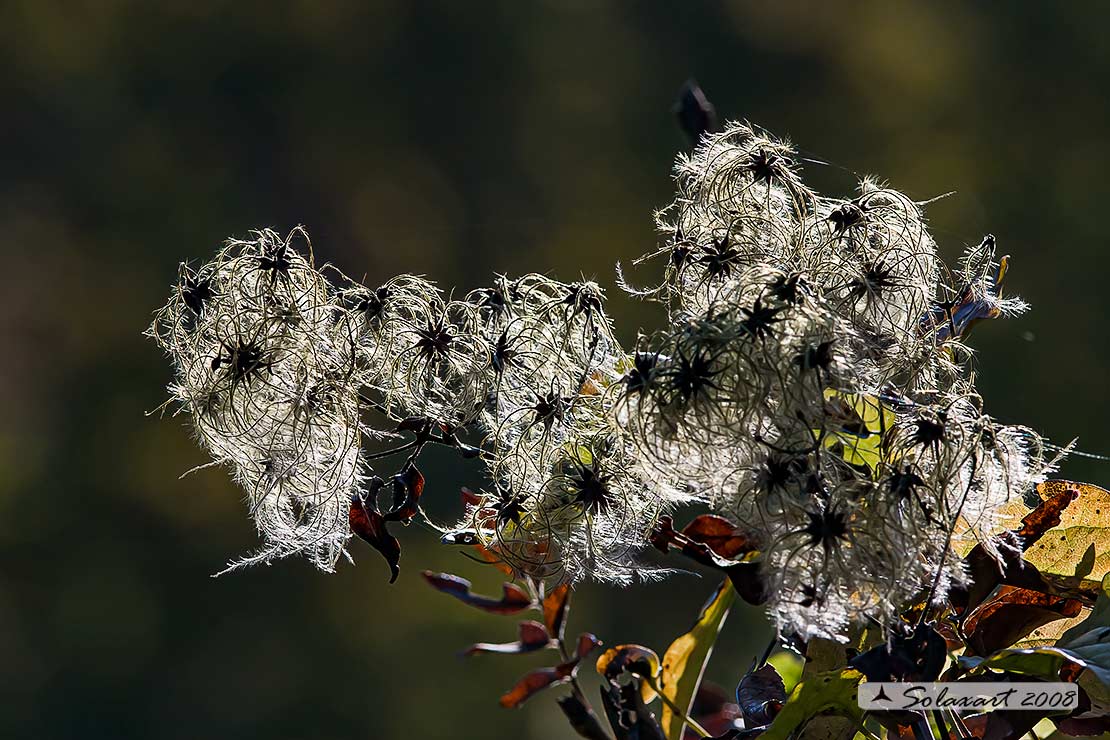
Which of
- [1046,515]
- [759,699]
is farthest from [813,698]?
[1046,515]

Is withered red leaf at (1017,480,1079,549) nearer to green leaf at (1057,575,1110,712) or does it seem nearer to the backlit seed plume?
green leaf at (1057,575,1110,712)

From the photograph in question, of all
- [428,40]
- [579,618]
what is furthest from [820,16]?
[579,618]

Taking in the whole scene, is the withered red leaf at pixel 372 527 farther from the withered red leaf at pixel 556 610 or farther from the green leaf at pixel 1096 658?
the green leaf at pixel 1096 658

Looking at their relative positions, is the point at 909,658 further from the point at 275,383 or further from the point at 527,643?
the point at 275,383

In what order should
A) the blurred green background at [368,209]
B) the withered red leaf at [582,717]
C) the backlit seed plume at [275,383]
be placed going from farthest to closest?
the blurred green background at [368,209] < the backlit seed plume at [275,383] < the withered red leaf at [582,717]

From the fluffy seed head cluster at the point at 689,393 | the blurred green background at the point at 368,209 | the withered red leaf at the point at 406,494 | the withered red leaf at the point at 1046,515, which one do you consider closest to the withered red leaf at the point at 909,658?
the fluffy seed head cluster at the point at 689,393

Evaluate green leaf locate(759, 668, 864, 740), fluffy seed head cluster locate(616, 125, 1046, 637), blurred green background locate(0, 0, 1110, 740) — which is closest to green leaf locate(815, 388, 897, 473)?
fluffy seed head cluster locate(616, 125, 1046, 637)
